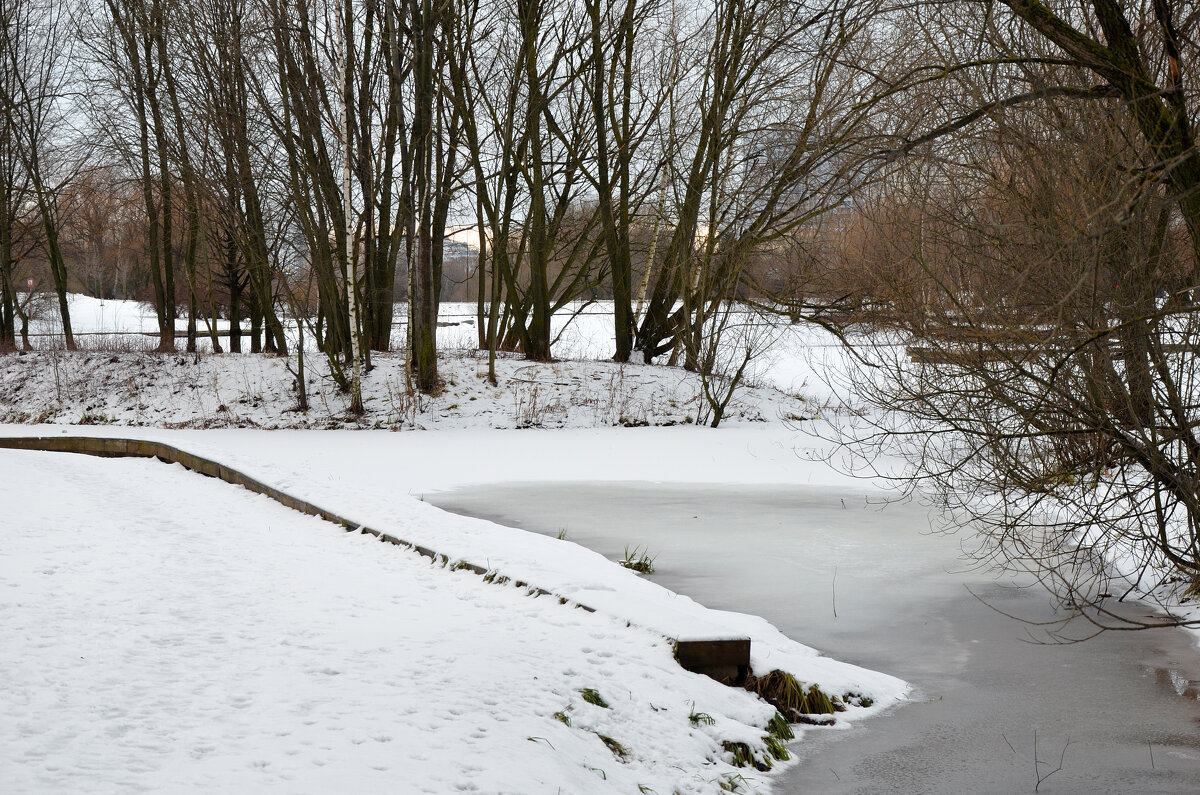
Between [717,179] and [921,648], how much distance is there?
905 cm

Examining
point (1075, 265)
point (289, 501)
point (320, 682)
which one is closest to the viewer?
point (320, 682)

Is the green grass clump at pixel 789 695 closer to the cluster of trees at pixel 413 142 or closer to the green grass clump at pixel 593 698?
the green grass clump at pixel 593 698

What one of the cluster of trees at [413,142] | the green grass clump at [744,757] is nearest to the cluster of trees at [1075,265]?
the green grass clump at [744,757]

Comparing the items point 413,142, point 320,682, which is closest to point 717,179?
point 413,142

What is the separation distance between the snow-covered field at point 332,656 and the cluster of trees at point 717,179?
2.20m

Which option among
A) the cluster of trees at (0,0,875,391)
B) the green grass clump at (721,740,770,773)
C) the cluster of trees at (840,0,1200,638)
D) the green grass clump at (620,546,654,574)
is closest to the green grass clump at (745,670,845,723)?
the green grass clump at (721,740,770,773)

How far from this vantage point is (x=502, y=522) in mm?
9078

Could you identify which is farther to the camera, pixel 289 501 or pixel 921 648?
pixel 289 501

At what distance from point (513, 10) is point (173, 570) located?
49.1 ft

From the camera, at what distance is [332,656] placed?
4.39 metres

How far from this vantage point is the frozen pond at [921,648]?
416 cm

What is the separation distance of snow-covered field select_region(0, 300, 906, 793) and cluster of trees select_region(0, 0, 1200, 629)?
220 cm

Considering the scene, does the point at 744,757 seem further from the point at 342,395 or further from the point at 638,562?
the point at 342,395

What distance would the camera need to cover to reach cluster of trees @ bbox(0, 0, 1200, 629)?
5.48m
